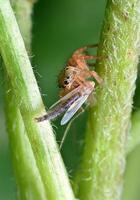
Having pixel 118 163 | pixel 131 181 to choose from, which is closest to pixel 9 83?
pixel 118 163

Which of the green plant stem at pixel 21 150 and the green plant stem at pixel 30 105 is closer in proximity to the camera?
the green plant stem at pixel 30 105

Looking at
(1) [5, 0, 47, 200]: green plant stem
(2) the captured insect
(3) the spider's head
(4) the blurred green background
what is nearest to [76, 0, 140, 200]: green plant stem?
(2) the captured insect

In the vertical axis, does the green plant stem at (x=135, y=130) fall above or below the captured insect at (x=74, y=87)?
below

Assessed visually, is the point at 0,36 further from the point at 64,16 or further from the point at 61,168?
the point at 64,16

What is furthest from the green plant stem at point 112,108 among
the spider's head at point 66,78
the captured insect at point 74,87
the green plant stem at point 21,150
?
the spider's head at point 66,78

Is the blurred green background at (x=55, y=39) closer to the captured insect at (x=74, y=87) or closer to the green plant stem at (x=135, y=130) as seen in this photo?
the captured insect at (x=74, y=87)

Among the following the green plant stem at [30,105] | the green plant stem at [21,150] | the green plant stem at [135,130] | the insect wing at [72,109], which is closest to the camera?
the green plant stem at [30,105]
